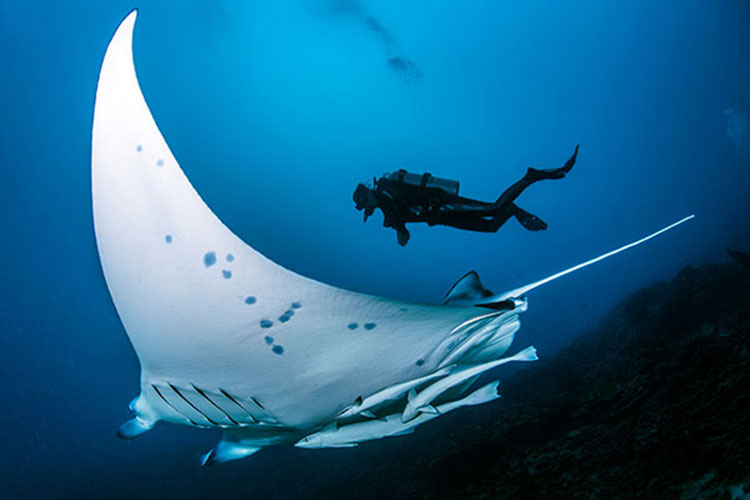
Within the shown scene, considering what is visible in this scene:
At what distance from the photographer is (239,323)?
1.59 meters

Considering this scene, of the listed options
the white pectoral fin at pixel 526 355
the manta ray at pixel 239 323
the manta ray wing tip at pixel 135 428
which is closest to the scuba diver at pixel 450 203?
the manta ray at pixel 239 323

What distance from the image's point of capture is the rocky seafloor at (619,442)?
5.69 ft

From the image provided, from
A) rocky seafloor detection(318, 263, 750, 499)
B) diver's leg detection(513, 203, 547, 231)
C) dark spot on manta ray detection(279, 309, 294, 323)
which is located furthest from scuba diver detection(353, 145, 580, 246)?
dark spot on manta ray detection(279, 309, 294, 323)

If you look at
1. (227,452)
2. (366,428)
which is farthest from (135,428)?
(366,428)

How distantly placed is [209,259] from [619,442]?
2787mm

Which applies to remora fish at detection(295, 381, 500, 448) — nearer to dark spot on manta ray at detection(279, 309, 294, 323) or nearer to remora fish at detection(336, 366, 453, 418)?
remora fish at detection(336, 366, 453, 418)

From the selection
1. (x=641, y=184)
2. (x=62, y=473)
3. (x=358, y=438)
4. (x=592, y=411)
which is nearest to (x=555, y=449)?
(x=592, y=411)

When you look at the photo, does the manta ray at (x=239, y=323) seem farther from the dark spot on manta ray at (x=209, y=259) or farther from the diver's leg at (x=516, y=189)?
the diver's leg at (x=516, y=189)

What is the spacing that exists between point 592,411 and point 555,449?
0.76 metres

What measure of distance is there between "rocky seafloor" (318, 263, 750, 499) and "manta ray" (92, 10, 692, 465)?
883mm

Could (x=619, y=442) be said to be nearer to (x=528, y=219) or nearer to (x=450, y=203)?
(x=528, y=219)

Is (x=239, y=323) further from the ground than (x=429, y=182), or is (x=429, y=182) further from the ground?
(x=429, y=182)

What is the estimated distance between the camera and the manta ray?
4.17ft

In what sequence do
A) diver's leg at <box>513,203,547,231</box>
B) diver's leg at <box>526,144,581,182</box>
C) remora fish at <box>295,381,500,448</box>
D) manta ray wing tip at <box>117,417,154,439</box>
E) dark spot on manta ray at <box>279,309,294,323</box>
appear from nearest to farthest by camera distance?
dark spot on manta ray at <box>279,309,294,323</box> → remora fish at <box>295,381,500,448</box> → manta ray wing tip at <box>117,417,154,439</box> → diver's leg at <box>526,144,581,182</box> → diver's leg at <box>513,203,547,231</box>
